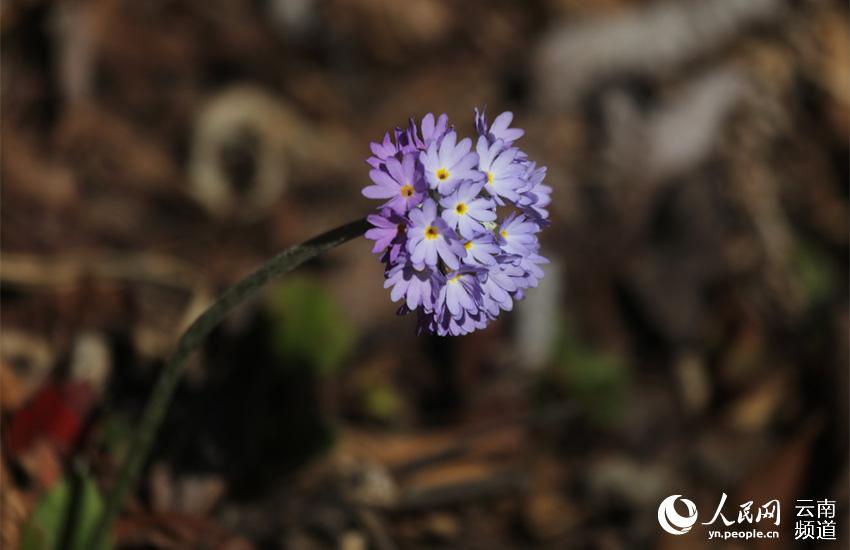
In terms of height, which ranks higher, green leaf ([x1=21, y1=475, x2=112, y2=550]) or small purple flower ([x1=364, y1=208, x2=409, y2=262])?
small purple flower ([x1=364, y1=208, x2=409, y2=262])

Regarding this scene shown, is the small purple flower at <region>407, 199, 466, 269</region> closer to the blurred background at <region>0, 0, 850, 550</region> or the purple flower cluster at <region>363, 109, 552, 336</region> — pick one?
the purple flower cluster at <region>363, 109, 552, 336</region>

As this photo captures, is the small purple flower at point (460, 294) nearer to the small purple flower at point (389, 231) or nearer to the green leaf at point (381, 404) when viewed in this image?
the small purple flower at point (389, 231)

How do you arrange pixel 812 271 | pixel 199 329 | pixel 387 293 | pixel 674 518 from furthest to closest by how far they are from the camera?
1. pixel 812 271
2. pixel 387 293
3. pixel 674 518
4. pixel 199 329

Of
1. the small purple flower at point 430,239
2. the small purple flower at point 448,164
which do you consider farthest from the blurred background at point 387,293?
the small purple flower at point 448,164

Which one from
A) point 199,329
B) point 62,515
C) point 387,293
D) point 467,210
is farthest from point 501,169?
point 387,293

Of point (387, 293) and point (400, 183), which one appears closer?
point (400, 183)

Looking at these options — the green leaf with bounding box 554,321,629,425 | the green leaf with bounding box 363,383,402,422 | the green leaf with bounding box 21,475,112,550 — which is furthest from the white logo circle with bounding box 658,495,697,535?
the green leaf with bounding box 21,475,112,550

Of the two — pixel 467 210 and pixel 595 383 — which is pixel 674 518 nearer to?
pixel 595 383
